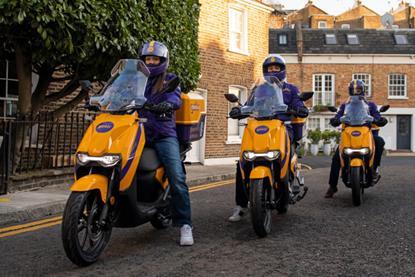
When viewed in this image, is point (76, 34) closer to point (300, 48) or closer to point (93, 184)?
point (93, 184)

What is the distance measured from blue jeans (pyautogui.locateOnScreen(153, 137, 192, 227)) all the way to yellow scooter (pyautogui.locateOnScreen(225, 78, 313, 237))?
670mm

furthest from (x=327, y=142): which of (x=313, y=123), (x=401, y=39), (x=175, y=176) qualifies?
(x=175, y=176)

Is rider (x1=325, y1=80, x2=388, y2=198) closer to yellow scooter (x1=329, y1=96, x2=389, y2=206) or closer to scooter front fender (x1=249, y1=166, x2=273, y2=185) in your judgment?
yellow scooter (x1=329, y1=96, x2=389, y2=206)

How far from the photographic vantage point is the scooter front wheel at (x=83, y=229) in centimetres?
376

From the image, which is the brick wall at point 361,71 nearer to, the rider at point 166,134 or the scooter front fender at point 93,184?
the rider at point 166,134

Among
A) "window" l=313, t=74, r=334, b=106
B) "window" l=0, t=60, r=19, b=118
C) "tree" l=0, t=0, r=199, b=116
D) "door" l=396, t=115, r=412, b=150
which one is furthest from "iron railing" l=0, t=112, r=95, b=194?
"door" l=396, t=115, r=412, b=150

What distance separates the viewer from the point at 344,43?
3681cm

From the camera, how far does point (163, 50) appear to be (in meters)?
4.93

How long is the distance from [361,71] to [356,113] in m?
29.4

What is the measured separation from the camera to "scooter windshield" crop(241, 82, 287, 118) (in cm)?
542

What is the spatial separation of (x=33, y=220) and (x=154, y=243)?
2.38 metres

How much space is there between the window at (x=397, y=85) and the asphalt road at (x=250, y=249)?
101 ft

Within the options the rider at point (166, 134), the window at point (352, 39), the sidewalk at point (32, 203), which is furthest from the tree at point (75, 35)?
the window at point (352, 39)

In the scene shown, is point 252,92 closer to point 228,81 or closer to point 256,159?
point 256,159
